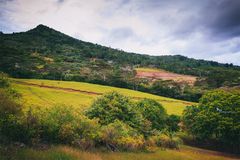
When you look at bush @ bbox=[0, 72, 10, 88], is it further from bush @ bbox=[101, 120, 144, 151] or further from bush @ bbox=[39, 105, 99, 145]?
bush @ bbox=[101, 120, 144, 151]

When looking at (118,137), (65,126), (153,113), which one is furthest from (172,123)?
(65,126)

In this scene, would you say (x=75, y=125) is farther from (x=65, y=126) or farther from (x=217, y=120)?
(x=217, y=120)

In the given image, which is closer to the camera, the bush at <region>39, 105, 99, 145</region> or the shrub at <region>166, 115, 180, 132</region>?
the bush at <region>39, 105, 99, 145</region>

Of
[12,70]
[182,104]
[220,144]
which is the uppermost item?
[12,70]

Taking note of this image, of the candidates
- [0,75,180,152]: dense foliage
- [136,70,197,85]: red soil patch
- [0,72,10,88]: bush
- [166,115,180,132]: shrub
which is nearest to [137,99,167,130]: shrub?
[166,115,180,132]: shrub

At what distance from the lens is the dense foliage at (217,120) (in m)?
65.2

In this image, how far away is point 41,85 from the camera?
8975 centimetres

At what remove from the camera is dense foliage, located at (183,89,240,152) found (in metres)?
65.2

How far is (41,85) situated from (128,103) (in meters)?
47.6

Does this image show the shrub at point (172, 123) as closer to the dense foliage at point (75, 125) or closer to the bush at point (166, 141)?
the bush at point (166, 141)

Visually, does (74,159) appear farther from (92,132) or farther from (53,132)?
(92,132)

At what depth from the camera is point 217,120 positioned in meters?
67.2

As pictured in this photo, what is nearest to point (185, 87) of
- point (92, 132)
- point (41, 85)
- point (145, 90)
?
point (145, 90)

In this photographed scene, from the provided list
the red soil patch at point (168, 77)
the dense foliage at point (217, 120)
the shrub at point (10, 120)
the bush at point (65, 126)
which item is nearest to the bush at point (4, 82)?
the shrub at point (10, 120)
